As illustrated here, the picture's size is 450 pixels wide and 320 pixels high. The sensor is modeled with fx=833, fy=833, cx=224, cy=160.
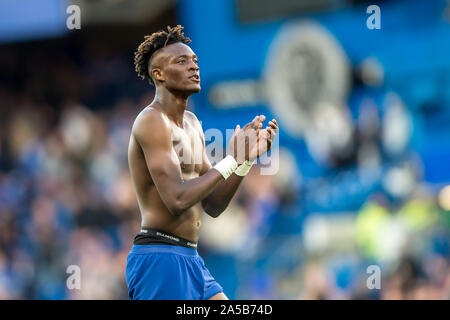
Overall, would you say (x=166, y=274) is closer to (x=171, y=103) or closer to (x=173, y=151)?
(x=173, y=151)

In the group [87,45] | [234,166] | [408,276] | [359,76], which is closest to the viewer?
[234,166]

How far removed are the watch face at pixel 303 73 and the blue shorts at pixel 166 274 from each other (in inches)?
298

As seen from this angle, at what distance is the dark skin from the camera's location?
4898 mm

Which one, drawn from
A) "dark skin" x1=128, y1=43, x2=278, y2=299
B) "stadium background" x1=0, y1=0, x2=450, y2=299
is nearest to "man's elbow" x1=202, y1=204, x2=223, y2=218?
"dark skin" x1=128, y1=43, x2=278, y2=299

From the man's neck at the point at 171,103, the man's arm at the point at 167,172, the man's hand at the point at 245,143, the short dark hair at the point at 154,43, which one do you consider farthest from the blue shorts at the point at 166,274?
the short dark hair at the point at 154,43

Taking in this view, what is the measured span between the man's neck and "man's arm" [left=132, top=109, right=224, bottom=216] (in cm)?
19

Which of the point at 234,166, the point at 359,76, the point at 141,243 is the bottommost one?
the point at 141,243

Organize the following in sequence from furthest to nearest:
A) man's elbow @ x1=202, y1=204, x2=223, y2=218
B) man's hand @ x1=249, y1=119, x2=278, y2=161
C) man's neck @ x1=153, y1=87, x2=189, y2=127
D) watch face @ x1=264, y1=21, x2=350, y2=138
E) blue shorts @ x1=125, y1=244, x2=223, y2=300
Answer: watch face @ x1=264, y1=21, x2=350, y2=138 → man's elbow @ x1=202, y1=204, x2=223, y2=218 → man's neck @ x1=153, y1=87, x2=189, y2=127 → man's hand @ x1=249, y1=119, x2=278, y2=161 → blue shorts @ x1=125, y1=244, x2=223, y2=300

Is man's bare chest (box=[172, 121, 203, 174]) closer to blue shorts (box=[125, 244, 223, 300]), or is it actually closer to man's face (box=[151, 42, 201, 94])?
man's face (box=[151, 42, 201, 94])

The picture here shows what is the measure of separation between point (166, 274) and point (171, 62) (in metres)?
→ 1.31
